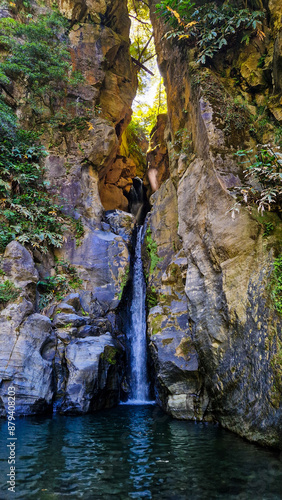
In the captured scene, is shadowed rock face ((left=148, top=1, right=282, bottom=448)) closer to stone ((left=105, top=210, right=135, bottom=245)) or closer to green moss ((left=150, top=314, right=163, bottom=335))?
green moss ((left=150, top=314, right=163, bottom=335))

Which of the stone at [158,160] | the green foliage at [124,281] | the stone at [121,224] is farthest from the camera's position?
the stone at [158,160]

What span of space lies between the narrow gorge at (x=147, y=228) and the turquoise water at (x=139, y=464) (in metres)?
0.85

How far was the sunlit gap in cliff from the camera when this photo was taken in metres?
12.1

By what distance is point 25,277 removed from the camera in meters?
10.6

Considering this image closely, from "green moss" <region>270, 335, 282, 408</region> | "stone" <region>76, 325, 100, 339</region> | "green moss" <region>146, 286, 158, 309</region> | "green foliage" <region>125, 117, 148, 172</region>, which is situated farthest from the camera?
"green foliage" <region>125, 117, 148, 172</region>

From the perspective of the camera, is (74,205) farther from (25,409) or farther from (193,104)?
(25,409)

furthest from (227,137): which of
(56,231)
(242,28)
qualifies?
(56,231)

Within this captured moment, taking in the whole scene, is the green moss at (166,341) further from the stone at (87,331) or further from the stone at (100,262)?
the stone at (100,262)

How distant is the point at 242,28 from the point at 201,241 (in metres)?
6.74

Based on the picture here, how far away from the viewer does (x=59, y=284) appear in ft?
40.6

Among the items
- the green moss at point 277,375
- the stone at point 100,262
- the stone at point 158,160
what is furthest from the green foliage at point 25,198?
the green moss at point 277,375

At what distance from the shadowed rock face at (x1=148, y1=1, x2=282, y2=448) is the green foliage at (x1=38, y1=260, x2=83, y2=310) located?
325 cm

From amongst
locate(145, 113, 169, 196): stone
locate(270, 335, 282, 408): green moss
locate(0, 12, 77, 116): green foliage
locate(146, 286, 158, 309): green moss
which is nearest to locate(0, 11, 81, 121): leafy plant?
locate(0, 12, 77, 116): green foliage

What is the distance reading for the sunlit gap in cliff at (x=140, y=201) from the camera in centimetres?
1212
